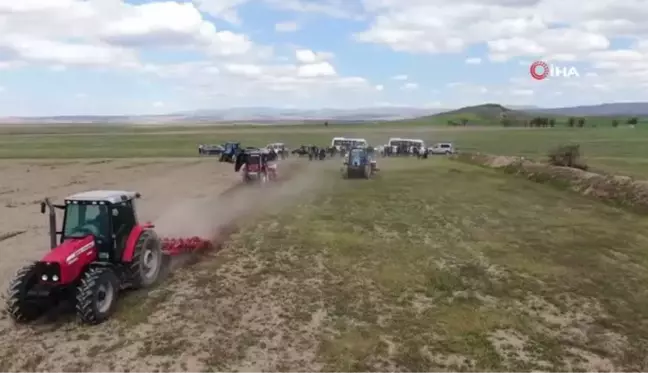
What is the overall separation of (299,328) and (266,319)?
2.87 feet

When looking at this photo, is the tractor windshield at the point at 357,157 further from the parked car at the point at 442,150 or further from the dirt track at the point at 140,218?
the parked car at the point at 442,150

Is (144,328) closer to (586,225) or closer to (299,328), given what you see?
(299,328)

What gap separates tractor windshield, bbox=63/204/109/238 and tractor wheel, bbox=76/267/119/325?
35.4 inches

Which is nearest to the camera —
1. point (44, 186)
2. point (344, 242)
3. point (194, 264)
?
point (194, 264)

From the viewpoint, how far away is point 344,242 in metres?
19.8

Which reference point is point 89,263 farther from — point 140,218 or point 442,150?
point 442,150

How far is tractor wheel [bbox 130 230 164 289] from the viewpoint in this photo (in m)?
13.6

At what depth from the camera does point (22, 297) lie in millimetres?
11969

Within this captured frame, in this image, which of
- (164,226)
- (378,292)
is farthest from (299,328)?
(164,226)

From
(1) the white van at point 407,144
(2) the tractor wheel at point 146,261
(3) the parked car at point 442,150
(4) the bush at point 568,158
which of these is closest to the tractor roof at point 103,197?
(2) the tractor wheel at point 146,261

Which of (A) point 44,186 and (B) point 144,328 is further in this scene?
(A) point 44,186

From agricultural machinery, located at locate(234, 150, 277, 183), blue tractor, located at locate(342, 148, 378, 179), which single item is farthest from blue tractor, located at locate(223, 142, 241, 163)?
agricultural machinery, located at locate(234, 150, 277, 183)

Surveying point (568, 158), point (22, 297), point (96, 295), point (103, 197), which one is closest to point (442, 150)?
point (568, 158)

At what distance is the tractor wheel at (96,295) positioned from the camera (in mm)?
11883
